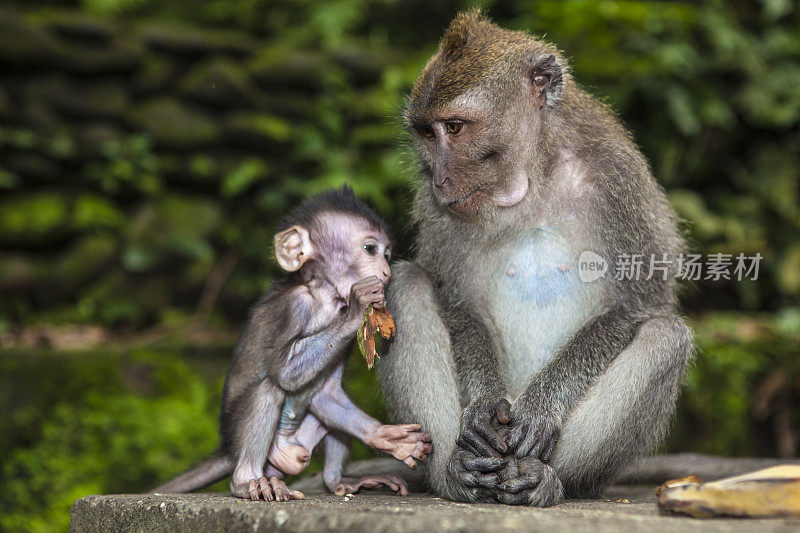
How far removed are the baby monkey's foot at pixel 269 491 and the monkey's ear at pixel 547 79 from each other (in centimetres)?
226

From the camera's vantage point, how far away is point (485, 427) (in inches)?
145

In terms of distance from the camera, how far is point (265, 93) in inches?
356

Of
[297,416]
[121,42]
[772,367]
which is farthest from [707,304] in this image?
[121,42]

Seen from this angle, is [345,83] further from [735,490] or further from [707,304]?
[735,490]

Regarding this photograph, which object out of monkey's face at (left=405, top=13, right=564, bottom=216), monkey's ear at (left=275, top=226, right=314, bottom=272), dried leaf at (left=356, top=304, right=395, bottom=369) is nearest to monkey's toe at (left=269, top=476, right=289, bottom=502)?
dried leaf at (left=356, top=304, right=395, bottom=369)

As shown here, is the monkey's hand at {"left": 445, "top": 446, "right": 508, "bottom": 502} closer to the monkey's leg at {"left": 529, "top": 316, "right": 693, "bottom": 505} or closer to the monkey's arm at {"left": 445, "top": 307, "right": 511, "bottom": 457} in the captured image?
the monkey's arm at {"left": 445, "top": 307, "right": 511, "bottom": 457}

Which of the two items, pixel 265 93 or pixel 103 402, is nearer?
pixel 103 402

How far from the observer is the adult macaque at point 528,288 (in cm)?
376

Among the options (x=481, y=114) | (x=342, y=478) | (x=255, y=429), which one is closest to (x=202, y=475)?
(x=255, y=429)

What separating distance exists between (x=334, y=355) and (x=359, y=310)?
0.23 m

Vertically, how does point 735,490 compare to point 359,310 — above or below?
below

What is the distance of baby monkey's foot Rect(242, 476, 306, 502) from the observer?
3457 millimetres

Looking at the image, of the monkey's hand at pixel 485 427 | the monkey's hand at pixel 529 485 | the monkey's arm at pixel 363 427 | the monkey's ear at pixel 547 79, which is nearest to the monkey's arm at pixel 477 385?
the monkey's hand at pixel 485 427

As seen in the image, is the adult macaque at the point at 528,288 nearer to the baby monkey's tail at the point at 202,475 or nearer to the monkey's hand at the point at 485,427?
the monkey's hand at the point at 485,427
